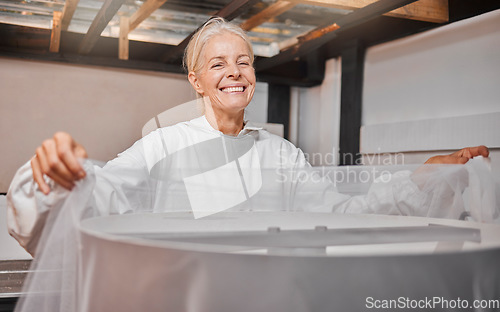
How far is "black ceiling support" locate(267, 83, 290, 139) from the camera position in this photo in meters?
4.54

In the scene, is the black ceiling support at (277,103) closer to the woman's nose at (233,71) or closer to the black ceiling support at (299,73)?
the black ceiling support at (299,73)

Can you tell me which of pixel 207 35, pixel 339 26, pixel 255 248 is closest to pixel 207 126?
pixel 207 35

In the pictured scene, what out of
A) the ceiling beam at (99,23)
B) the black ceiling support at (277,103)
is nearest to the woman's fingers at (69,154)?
the ceiling beam at (99,23)

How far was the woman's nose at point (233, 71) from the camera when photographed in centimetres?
133

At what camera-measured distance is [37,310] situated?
715 mm

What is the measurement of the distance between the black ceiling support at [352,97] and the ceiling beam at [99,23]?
1.98 m

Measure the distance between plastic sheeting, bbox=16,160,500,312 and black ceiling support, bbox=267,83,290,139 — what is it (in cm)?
350

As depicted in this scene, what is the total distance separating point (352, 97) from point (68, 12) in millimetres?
2246

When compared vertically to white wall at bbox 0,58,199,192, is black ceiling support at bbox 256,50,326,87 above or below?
above

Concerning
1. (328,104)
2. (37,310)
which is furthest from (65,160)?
(328,104)

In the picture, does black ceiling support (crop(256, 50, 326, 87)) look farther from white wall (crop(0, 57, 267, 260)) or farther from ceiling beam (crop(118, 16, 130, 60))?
ceiling beam (crop(118, 16, 130, 60))

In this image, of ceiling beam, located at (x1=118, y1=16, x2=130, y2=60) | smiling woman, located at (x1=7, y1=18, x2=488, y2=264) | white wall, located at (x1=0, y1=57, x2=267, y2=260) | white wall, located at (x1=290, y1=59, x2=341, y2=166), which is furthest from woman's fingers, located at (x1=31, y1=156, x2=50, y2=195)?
white wall, located at (x1=290, y1=59, x2=341, y2=166)

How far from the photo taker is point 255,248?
0.58 meters

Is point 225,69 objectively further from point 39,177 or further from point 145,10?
A: point 145,10
